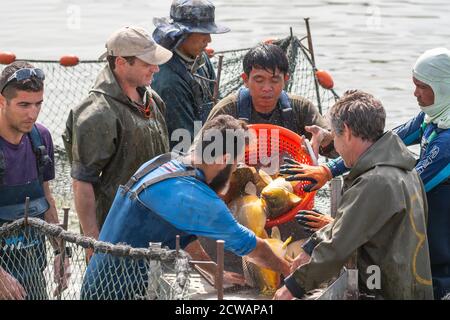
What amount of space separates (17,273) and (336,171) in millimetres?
1783

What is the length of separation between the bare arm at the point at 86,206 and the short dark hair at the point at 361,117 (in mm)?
1792

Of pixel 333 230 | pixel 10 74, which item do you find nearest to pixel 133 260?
pixel 333 230

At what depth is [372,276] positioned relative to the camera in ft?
16.6

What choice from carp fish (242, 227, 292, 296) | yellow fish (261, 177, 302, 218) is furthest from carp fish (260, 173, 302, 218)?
carp fish (242, 227, 292, 296)

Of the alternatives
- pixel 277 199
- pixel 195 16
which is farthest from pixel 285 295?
pixel 195 16

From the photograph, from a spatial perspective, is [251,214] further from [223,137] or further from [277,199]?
[223,137]

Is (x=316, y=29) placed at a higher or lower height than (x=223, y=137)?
lower

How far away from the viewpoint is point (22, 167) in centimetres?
588

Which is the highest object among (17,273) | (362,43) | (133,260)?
(133,260)

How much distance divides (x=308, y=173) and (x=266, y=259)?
0.51 meters

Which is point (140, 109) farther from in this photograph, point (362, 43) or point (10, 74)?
point (362, 43)

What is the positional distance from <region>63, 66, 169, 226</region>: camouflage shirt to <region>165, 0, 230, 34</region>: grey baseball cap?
3.40ft

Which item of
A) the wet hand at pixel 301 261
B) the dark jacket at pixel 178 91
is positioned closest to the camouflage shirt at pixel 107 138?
the dark jacket at pixel 178 91

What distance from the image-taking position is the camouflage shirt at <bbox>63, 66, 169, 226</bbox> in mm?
6227
